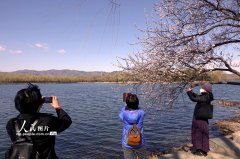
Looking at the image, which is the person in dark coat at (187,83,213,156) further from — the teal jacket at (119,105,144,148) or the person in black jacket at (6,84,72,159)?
the person in black jacket at (6,84,72,159)

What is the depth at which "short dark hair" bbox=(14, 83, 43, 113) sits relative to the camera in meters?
3.26

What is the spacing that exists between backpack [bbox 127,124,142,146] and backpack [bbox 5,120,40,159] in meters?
2.86

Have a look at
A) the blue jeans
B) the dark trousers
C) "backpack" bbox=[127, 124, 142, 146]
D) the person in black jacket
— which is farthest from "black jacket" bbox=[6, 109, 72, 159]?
the dark trousers

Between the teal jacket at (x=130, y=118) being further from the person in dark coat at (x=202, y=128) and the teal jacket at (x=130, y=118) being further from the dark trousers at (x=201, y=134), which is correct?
the dark trousers at (x=201, y=134)

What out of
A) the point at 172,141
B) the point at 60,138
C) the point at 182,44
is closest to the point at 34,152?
the point at 182,44

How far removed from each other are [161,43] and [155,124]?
12.4 m

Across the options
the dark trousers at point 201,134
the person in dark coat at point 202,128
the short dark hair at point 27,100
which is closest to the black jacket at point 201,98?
the person in dark coat at point 202,128

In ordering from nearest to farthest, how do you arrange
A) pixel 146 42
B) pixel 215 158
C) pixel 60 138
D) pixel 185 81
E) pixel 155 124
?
pixel 215 158
pixel 185 81
pixel 146 42
pixel 60 138
pixel 155 124

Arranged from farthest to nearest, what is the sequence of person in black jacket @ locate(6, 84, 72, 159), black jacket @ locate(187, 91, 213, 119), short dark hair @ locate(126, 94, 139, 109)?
1. black jacket @ locate(187, 91, 213, 119)
2. short dark hair @ locate(126, 94, 139, 109)
3. person in black jacket @ locate(6, 84, 72, 159)

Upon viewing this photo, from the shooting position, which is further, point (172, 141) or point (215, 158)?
point (172, 141)

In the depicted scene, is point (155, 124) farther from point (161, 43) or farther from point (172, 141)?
point (161, 43)

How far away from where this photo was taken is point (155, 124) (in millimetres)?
19531

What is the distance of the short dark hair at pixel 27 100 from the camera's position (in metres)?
3.26

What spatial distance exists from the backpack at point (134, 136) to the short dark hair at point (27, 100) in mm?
2854
